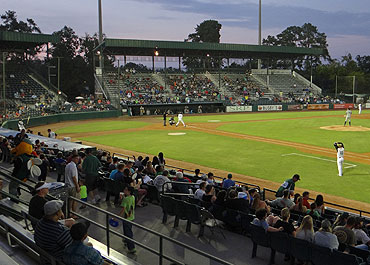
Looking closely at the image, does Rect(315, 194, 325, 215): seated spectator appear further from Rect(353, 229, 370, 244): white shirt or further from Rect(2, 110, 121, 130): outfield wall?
Rect(2, 110, 121, 130): outfield wall

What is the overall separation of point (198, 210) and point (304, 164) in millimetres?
13119

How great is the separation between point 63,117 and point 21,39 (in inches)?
462

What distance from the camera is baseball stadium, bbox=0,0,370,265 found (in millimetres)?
6434

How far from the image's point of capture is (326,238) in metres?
6.52

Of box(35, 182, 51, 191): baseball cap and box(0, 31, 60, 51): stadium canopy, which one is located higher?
box(0, 31, 60, 51): stadium canopy

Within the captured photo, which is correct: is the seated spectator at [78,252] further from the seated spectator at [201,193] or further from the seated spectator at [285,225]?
the seated spectator at [201,193]

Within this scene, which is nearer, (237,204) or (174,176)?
(237,204)

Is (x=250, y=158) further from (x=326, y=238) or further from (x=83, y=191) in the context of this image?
(x=326, y=238)

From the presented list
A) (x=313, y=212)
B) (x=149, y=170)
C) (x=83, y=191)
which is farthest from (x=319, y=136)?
(x=83, y=191)

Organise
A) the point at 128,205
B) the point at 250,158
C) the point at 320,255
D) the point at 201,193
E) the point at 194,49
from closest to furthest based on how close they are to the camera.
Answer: the point at 320,255, the point at 128,205, the point at 201,193, the point at 250,158, the point at 194,49

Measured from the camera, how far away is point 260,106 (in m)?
66.1

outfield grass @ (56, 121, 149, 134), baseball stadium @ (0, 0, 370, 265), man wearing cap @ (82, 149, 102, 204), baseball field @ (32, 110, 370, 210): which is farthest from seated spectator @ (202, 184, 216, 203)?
outfield grass @ (56, 121, 149, 134)

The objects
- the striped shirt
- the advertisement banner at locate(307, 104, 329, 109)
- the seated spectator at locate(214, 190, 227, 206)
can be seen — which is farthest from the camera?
the advertisement banner at locate(307, 104, 329, 109)

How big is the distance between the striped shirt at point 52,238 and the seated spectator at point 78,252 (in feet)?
1.24
